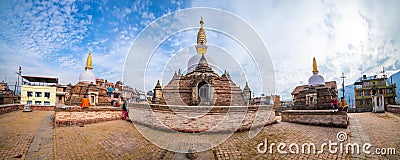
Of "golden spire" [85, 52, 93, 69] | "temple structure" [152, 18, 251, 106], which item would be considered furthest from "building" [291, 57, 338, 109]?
"golden spire" [85, 52, 93, 69]

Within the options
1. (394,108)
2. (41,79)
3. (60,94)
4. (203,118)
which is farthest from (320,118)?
(60,94)

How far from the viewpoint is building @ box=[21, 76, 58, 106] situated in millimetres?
30016

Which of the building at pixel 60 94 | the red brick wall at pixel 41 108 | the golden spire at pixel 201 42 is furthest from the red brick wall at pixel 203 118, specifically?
the building at pixel 60 94

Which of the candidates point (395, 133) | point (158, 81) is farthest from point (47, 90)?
point (395, 133)

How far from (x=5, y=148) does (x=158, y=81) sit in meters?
17.6

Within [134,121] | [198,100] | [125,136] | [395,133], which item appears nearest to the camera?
[395,133]

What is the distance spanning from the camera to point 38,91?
31531mm

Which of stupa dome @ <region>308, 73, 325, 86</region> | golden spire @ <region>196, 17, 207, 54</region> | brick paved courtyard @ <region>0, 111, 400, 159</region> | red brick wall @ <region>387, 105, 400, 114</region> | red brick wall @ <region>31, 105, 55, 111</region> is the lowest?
red brick wall @ <region>31, 105, 55, 111</region>

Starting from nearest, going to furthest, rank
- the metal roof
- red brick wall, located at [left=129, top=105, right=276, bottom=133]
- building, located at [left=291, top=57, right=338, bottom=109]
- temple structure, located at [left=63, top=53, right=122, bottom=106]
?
red brick wall, located at [left=129, top=105, right=276, bottom=133], building, located at [left=291, top=57, right=338, bottom=109], temple structure, located at [left=63, top=53, right=122, bottom=106], the metal roof

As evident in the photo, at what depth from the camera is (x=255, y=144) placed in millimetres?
7285

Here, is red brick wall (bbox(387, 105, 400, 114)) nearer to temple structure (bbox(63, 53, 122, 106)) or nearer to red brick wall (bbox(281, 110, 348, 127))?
red brick wall (bbox(281, 110, 348, 127))

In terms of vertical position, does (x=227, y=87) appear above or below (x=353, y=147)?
above

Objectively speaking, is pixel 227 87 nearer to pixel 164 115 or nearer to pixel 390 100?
pixel 164 115

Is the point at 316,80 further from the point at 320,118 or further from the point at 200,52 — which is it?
the point at 200,52
